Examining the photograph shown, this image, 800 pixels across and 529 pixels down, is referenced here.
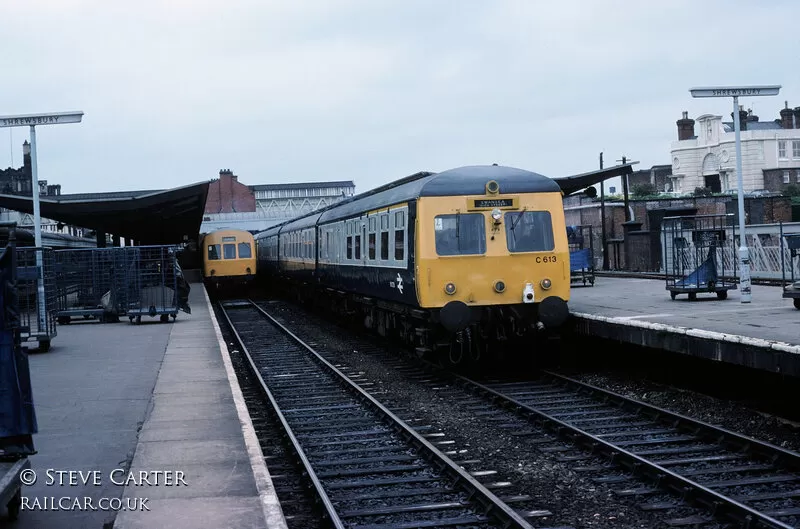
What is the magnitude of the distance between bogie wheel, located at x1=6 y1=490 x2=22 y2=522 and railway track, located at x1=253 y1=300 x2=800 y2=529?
4.46m

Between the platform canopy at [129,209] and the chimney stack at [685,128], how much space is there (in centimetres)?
4752

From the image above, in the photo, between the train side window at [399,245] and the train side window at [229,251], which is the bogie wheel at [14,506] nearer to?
the train side window at [399,245]

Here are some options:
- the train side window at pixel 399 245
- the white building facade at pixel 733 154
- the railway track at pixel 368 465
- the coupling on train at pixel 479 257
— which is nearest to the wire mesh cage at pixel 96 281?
the railway track at pixel 368 465

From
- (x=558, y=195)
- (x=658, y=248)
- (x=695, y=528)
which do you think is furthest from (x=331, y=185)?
(x=695, y=528)

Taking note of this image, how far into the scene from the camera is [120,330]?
71.4ft

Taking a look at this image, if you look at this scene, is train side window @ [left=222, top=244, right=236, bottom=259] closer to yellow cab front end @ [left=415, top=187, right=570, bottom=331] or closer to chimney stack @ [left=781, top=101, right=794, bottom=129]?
yellow cab front end @ [left=415, top=187, right=570, bottom=331]

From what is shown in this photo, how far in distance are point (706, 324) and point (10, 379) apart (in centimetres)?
936

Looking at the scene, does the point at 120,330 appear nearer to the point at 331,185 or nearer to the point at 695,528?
the point at 695,528

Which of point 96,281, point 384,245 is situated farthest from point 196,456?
point 96,281

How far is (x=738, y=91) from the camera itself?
55.3ft

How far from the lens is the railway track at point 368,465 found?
7031mm

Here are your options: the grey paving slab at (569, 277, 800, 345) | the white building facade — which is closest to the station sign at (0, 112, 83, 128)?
the grey paving slab at (569, 277, 800, 345)

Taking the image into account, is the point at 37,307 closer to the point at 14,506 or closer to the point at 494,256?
the point at 494,256

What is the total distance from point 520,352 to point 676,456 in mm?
8030
